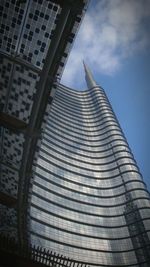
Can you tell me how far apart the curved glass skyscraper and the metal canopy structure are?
84.0ft

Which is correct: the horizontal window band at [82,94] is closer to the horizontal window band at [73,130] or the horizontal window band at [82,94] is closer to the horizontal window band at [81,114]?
the horizontal window band at [81,114]

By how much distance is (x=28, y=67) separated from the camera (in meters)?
12.9

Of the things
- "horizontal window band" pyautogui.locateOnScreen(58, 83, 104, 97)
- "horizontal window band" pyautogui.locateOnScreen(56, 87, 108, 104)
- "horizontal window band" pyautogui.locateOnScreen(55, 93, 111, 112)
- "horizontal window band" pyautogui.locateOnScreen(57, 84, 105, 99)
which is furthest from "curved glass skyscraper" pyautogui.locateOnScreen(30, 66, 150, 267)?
"horizontal window band" pyautogui.locateOnScreen(58, 83, 104, 97)

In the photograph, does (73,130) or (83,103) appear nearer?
(73,130)

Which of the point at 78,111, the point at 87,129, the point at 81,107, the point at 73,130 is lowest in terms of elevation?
the point at 73,130

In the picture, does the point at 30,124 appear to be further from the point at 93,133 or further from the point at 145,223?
→ the point at 93,133

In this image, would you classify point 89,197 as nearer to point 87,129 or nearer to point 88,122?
point 87,129

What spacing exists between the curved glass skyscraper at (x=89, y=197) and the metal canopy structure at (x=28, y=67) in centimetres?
2560

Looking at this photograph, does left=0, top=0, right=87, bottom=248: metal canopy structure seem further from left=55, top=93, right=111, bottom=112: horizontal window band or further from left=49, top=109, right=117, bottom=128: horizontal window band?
left=55, top=93, right=111, bottom=112: horizontal window band

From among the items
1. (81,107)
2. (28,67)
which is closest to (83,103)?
(81,107)

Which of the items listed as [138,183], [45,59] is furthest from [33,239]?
[45,59]

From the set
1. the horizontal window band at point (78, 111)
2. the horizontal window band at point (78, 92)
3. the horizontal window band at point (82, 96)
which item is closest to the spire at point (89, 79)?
the horizontal window band at point (78, 92)

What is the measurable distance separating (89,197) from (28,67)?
4479 centimetres

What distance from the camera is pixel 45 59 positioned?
1264 cm
